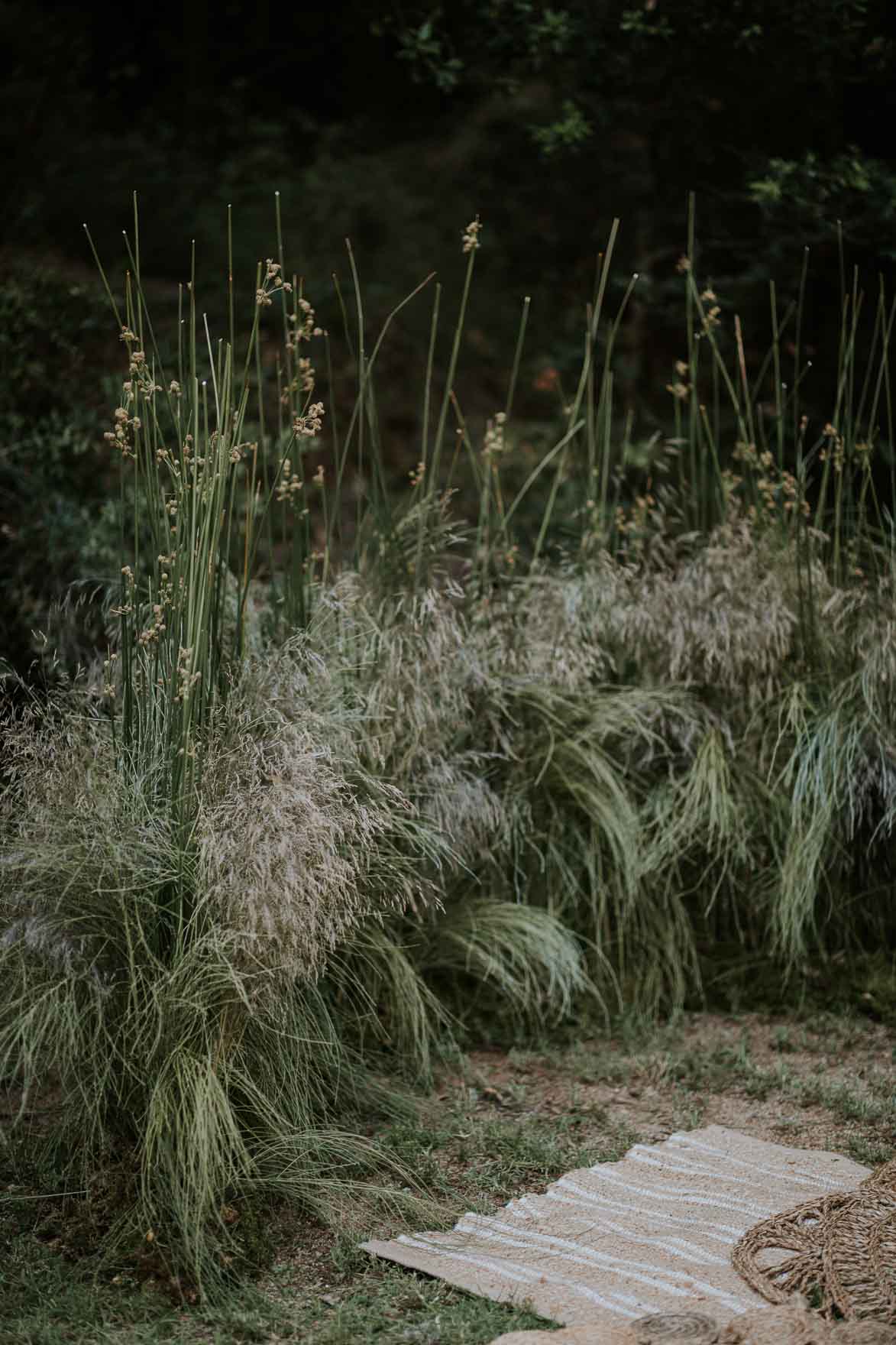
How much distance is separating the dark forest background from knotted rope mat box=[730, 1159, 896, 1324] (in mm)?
2320

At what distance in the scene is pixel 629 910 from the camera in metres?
3.49

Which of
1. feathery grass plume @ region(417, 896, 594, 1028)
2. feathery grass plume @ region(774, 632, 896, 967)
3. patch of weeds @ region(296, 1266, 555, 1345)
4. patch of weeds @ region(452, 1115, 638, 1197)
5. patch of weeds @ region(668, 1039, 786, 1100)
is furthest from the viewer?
feathery grass plume @ region(774, 632, 896, 967)

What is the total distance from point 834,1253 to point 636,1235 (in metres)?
0.36

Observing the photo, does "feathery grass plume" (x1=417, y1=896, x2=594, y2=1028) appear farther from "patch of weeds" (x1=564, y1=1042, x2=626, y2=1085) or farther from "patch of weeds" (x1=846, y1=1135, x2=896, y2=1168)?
"patch of weeds" (x1=846, y1=1135, x2=896, y2=1168)

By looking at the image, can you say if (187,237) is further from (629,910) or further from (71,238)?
(629,910)

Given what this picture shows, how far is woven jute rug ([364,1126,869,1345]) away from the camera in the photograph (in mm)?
2170

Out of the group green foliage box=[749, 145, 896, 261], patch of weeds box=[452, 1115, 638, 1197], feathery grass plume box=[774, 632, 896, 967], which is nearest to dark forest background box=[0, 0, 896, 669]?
green foliage box=[749, 145, 896, 261]

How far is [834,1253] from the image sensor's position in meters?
2.23

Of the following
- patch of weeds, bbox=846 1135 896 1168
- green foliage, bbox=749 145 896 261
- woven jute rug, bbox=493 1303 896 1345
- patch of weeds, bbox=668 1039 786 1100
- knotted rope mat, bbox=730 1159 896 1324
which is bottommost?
patch of weeds, bbox=668 1039 786 1100

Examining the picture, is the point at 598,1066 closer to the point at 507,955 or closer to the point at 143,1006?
the point at 507,955

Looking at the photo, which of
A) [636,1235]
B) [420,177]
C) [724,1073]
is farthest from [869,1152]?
[420,177]

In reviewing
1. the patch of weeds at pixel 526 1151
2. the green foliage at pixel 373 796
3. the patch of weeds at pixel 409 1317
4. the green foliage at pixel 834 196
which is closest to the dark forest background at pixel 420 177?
the green foliage at pixel 834 196

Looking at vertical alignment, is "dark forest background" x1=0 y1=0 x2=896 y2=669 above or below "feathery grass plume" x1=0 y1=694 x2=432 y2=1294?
above

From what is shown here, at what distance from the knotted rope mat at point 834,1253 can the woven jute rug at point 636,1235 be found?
4 cm
